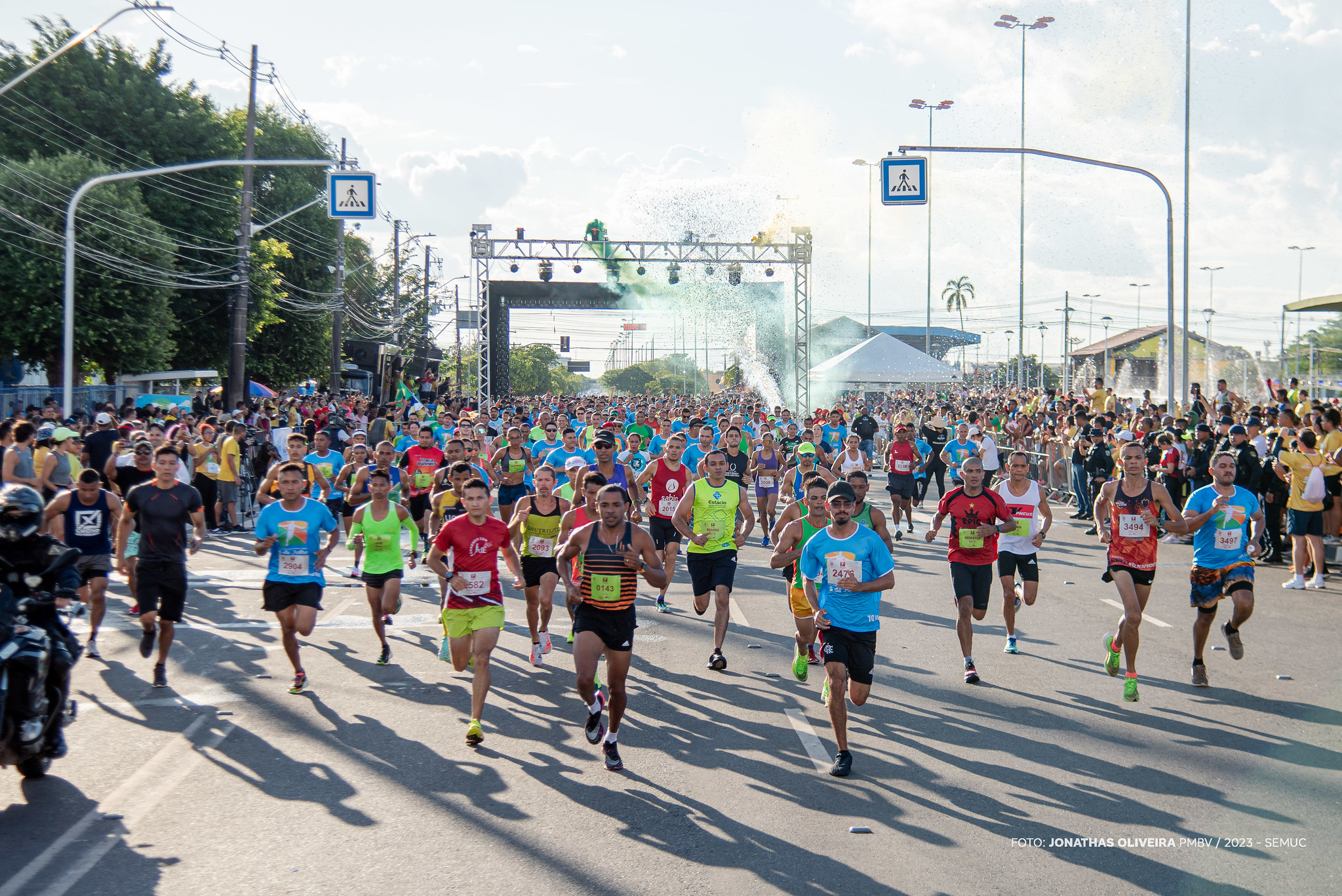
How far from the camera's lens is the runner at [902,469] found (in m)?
17.7

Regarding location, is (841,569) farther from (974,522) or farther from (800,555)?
(974,522)

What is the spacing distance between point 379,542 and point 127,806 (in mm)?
3727

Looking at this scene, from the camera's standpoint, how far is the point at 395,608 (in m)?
9.71

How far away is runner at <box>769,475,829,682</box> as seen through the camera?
8203 millimetres

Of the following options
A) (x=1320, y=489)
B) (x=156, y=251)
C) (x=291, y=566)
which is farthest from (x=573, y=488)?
(x=156, y=251)

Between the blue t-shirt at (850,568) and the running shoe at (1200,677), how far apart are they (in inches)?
135

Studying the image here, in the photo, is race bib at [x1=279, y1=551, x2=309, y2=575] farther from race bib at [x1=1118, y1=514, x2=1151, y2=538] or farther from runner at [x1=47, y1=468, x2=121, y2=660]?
race bib at [x1=1118, y1=514, x2=1151, y2=538]

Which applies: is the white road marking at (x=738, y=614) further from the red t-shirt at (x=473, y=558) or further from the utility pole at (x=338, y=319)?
the utility pole at (x=338, y=319)

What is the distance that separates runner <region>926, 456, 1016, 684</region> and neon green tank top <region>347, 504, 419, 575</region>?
4633 millimetres

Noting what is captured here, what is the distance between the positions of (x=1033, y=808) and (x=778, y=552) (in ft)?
8.80

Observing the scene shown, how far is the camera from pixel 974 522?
941 centimetres

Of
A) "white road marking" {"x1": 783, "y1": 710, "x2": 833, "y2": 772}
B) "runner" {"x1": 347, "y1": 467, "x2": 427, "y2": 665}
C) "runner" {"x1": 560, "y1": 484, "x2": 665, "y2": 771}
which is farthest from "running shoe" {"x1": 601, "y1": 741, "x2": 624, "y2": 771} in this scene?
"runner" {"x1": 347, "y1": 467, "x2": 427, "y2": 665}

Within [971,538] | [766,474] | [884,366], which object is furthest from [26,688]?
[884,366]

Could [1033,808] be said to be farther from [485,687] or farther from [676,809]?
[485,687]
